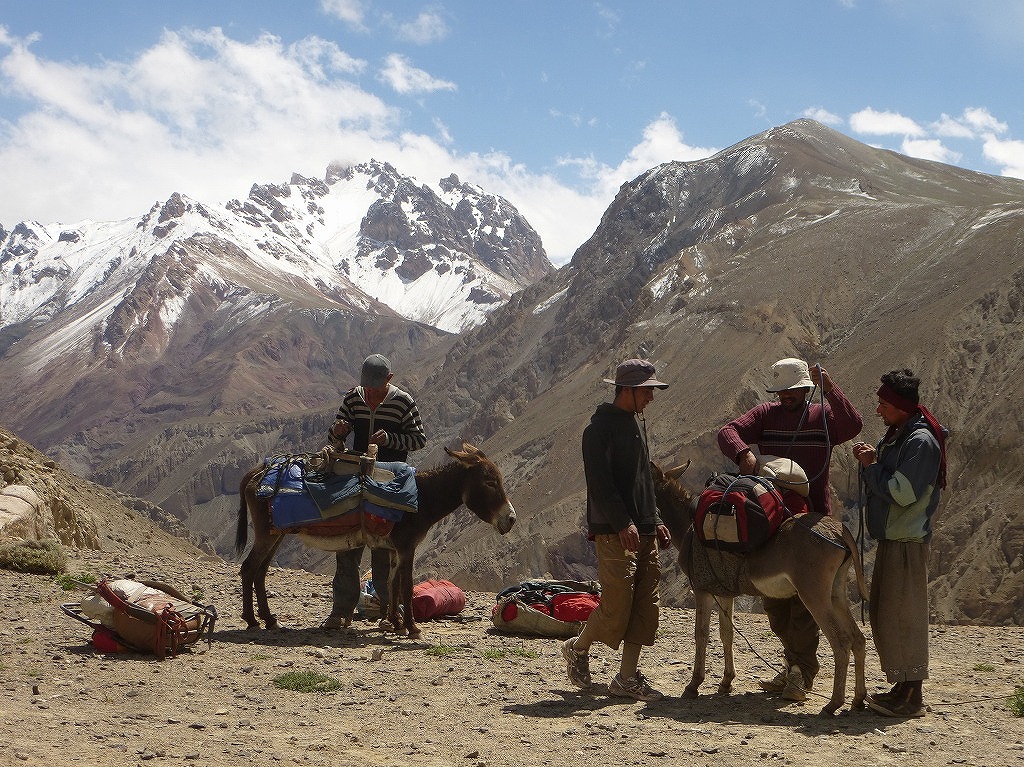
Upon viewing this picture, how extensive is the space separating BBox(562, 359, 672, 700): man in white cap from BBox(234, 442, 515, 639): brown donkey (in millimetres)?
2830

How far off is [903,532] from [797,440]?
3.68 feet

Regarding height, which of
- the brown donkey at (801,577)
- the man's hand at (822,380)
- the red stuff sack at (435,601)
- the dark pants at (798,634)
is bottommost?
the red stuff sack at (435,601)

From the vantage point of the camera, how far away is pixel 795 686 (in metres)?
7.37

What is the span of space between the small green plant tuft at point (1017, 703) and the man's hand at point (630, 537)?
2678 mm

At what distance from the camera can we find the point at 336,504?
9.93m

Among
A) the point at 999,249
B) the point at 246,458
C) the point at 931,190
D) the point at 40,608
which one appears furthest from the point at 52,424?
the point at 40,608

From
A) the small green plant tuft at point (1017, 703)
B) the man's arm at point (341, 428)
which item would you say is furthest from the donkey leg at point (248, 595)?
the small green plant tuft at point (1017, 703)

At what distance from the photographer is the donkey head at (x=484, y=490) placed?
1049 cm

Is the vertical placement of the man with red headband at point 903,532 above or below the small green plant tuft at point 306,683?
above

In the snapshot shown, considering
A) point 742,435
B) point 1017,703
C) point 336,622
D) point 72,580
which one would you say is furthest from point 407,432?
point 1017,703

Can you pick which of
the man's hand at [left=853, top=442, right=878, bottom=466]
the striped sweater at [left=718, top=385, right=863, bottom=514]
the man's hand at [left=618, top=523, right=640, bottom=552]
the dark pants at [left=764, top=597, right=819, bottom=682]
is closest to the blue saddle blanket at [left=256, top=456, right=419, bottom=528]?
the man's hand at [left=618, top=523, right=640, bottom=552]

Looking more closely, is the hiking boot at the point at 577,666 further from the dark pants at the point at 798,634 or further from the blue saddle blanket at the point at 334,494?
the blue saddle blanket at the point at 334,494

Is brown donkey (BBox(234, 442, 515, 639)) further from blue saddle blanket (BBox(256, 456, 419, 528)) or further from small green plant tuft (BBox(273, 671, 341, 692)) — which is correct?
small green plant tuft (BBox(273, 671, 341, 692))

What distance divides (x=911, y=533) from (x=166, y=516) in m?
41.5
